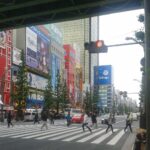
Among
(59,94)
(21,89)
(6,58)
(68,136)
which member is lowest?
(68,136)

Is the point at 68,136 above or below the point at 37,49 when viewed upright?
below

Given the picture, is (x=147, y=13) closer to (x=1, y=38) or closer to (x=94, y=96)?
(x=1, y=38)

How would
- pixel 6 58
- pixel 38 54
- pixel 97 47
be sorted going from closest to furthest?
pixel 97 47 < pixel 6 58 < pixel 38 54

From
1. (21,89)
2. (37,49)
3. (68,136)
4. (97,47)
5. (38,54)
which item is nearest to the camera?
(97,47)

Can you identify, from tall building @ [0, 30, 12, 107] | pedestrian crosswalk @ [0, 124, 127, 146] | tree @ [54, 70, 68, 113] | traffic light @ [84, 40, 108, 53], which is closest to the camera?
traffic light @ [84, 40, 108, 53]

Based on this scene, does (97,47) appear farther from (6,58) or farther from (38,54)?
(38,54)

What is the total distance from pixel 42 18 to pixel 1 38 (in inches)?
2359

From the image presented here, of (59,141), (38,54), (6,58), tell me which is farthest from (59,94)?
(59,141)

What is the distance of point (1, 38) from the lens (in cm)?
7975

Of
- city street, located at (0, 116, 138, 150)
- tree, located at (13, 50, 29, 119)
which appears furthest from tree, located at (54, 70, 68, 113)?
city street, located at (0, 116, 138, 150)

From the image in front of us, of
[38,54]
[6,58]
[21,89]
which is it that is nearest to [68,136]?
[21,89]

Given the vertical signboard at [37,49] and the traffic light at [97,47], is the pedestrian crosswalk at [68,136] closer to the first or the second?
the traffic light at [97,47]

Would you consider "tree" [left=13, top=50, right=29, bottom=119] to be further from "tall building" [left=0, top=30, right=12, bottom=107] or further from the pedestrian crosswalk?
the pedestrian crosswalk

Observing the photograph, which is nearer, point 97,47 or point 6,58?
point 97,47
